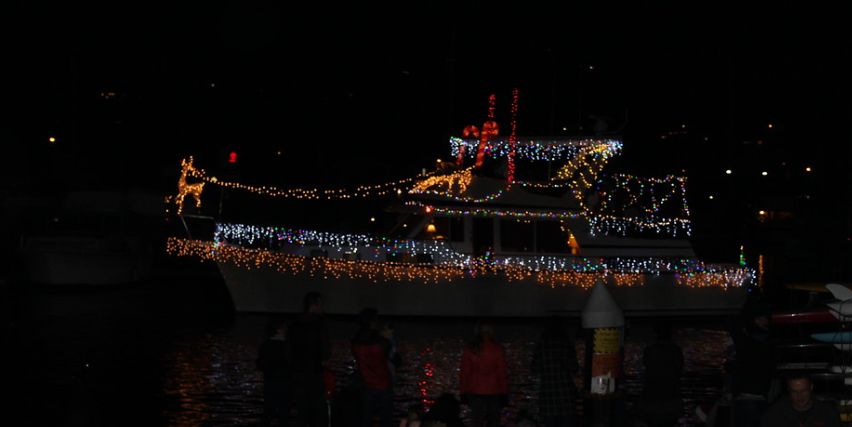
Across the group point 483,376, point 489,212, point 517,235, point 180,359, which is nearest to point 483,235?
point 489,212

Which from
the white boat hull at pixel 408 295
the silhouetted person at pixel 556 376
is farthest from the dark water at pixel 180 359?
the silhouetted person at pixel 556 376

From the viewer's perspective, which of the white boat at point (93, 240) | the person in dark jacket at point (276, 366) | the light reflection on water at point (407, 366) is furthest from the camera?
the white boat at point (93, 240)

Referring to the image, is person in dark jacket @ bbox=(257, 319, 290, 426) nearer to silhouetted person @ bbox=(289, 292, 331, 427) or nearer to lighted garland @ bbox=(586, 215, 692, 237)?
silhouetted person @ bbox=(289, 292, 331, 427)

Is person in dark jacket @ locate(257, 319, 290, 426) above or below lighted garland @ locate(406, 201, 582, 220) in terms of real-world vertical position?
below

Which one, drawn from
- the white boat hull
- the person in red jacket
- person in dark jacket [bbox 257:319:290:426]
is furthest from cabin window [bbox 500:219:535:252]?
the person in red jacket

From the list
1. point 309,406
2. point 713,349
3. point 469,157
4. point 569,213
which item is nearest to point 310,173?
point 469,157

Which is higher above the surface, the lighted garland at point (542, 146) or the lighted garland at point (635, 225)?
the lighted garland at point (542, 146)

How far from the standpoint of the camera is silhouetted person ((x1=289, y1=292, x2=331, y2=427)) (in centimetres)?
1387

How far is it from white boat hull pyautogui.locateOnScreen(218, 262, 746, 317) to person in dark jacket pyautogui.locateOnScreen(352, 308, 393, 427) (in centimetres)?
1862

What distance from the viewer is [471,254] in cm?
3309

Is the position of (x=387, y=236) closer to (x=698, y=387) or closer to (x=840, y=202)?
(x=698, y=387)

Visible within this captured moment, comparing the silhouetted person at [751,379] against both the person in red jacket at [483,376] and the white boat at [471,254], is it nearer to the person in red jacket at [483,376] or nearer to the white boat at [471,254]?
the person in red jacket at [483,376]

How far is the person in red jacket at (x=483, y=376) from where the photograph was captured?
13914mm

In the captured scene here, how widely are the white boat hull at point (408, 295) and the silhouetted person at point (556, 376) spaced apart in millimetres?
19047
